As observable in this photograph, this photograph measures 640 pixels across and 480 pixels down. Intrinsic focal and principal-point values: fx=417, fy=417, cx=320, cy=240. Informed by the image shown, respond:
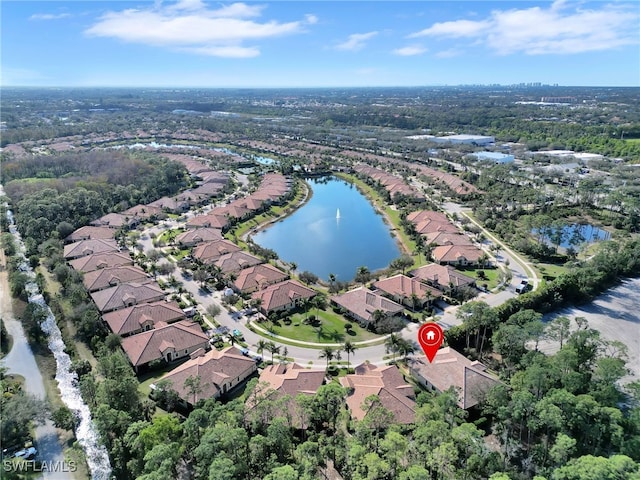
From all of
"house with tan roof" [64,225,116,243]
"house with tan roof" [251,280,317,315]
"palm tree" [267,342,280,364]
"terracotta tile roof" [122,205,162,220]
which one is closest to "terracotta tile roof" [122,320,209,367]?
"palm tree" [267,342,280,364]

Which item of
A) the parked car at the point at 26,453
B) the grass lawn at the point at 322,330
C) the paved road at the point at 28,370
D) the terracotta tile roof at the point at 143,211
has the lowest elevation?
the paved road at the point at 28,370

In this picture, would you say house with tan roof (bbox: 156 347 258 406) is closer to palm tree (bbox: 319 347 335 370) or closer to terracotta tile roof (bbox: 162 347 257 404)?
terracotta tile roof (bbox: 162 347 257 404)

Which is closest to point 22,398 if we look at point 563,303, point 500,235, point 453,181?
point 563,303

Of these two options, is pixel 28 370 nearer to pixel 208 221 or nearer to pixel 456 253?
pixel 208 221

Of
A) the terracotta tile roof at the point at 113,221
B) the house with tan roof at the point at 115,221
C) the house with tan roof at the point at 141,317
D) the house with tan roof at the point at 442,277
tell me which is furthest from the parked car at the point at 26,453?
the terracotta tile roof at the point at 113,221

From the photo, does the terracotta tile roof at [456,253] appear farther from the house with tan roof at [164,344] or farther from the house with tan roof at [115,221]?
the house with tan roof at [115,221]

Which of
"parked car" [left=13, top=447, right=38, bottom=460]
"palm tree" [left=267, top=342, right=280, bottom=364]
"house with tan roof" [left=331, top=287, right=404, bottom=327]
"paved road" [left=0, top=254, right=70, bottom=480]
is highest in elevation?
"house with tan roof" [left=331, top=287, right=404, bottom=327]
